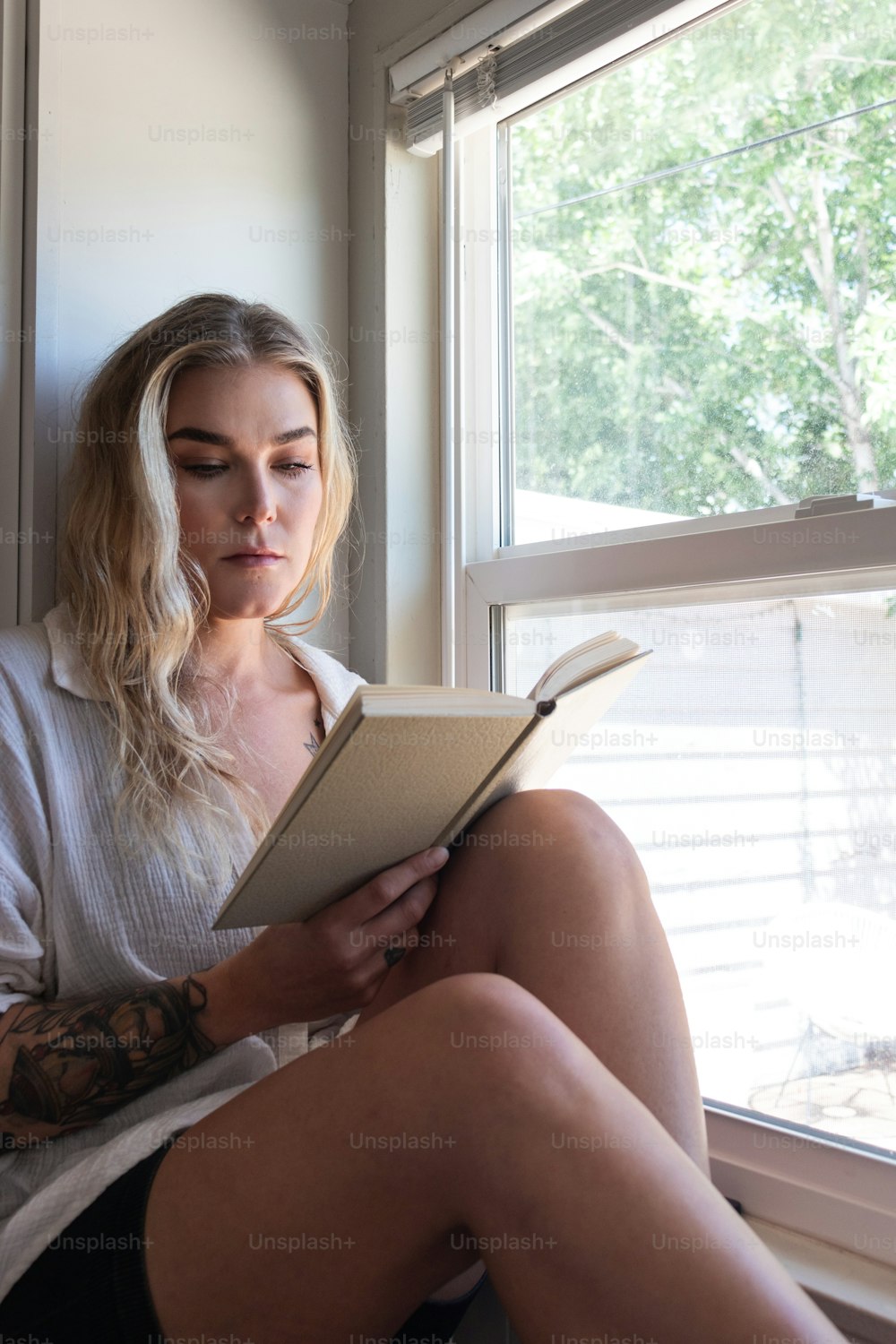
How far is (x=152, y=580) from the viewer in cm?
116

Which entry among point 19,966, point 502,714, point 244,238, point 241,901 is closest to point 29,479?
point 244,238

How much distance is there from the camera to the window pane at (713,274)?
3.52ft

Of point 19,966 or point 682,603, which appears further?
point 682,603

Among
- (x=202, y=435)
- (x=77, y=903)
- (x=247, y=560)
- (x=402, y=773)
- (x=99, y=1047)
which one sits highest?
(x=202, y=435)

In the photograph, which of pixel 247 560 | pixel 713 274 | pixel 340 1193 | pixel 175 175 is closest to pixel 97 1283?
pixel 340 1193

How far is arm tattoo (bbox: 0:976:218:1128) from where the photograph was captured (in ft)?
2.99

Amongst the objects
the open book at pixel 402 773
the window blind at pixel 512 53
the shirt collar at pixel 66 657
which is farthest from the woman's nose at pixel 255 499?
the window blind at pixel 512 53

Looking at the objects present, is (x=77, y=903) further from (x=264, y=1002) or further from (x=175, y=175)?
(x=175, y=175)

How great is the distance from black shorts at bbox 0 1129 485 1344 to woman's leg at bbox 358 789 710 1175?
10.6 inches

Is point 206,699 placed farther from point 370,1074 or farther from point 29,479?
point 370,1074

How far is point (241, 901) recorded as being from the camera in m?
0.81

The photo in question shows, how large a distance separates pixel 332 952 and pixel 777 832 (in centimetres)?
51

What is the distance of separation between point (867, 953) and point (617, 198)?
0.92 metres

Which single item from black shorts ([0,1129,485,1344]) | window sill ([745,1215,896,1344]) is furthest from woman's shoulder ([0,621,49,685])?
window sill ([745,1215,896,1344])
